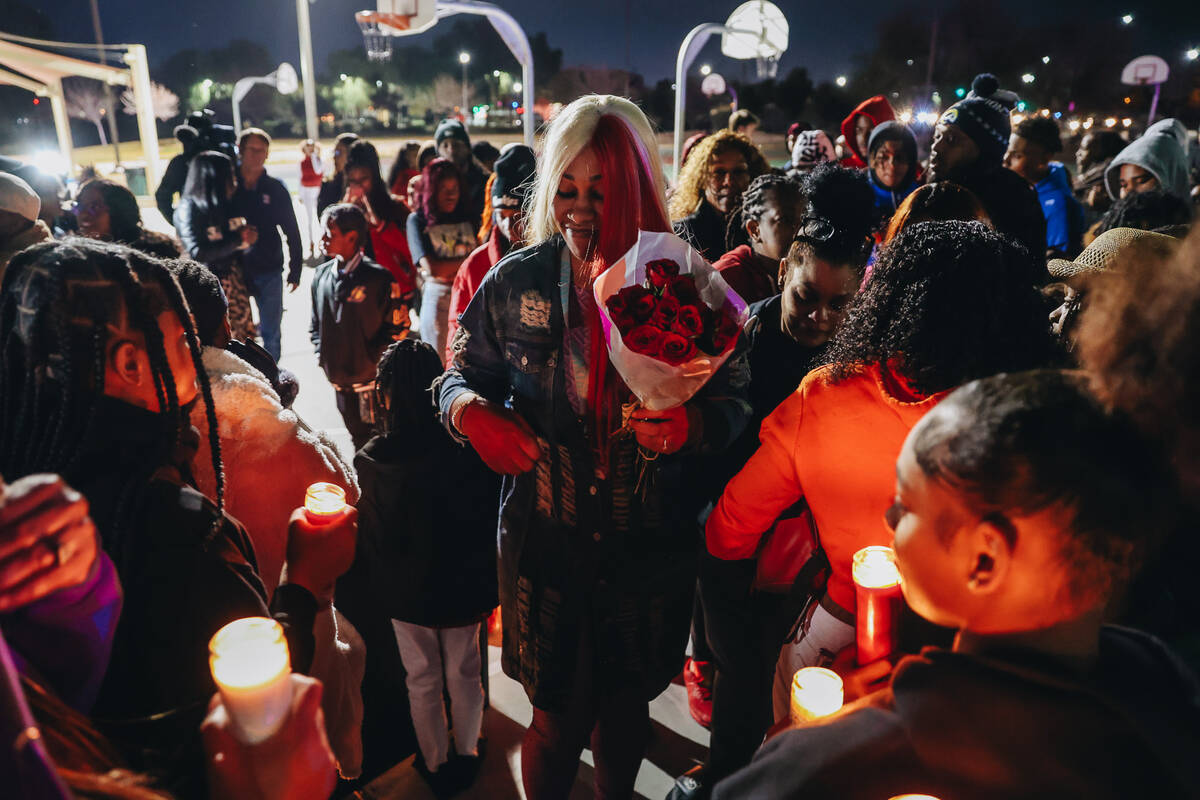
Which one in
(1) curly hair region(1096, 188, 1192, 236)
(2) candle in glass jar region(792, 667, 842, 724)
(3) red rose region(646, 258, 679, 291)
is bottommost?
(2) candle in glass jar region(792, 667, 842, 724)

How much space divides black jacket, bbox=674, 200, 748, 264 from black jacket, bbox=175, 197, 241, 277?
3895 mm

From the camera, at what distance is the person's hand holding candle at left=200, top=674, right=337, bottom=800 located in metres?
1.02

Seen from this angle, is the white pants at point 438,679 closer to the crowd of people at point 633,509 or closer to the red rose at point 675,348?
the crowd of people at point 633,509

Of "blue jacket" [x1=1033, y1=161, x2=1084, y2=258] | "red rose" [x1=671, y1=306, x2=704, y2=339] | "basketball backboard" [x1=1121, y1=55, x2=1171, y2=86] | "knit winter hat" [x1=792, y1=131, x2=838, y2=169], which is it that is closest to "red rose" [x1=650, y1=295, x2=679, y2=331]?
"red rose" [x1=671, y1=306, x2=704, y2=339]

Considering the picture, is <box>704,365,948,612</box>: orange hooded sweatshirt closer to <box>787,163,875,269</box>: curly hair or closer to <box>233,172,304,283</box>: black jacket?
<box>787,163,875,269</box>: curly hair

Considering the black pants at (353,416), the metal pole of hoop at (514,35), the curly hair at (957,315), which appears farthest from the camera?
the metal pole of hoop at (514,35)

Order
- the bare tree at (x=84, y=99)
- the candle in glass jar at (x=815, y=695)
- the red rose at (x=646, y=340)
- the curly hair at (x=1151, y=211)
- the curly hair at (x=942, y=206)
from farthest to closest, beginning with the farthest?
the bare tree at (x=84, y=99)
the curly hair at (x=1151, y=211)
the curly hair at (x=942, y=206)
the red rose at (x=646, y=340)
the candle in glass jar at (x=815, y=695)

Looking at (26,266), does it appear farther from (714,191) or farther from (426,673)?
(714,191)

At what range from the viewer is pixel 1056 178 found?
16.5 feet

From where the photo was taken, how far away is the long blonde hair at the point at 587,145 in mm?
2068

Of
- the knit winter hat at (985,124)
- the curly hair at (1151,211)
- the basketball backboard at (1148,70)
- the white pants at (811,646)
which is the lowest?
the white pants at (811,646)

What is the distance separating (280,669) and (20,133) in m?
53.3

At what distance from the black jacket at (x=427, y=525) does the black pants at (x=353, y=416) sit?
2469mm

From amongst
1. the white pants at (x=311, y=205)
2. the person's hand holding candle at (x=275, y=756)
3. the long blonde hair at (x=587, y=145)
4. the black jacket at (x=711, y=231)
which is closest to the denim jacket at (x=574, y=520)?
the long blonde hair at (x=587, y=145)
